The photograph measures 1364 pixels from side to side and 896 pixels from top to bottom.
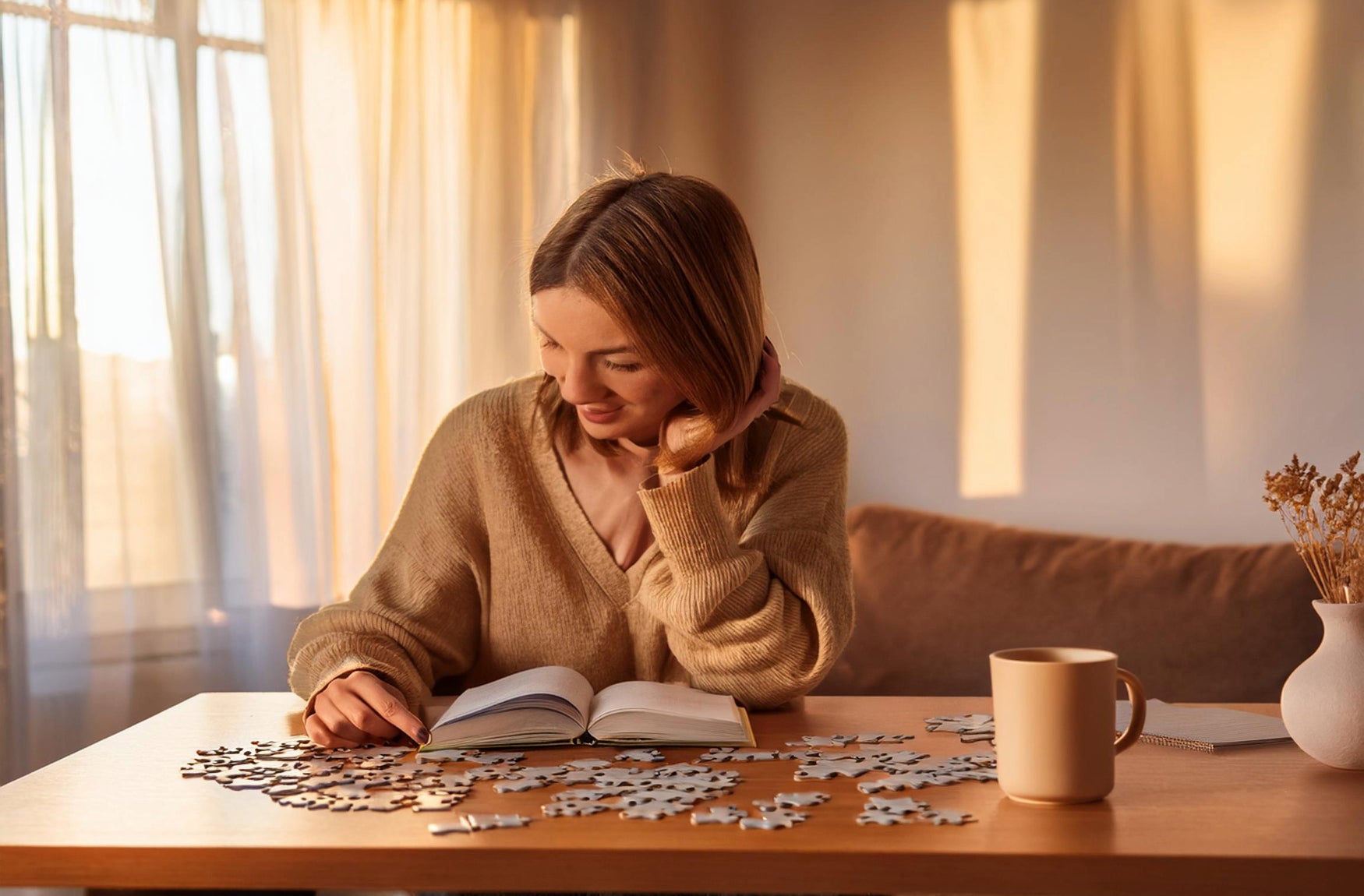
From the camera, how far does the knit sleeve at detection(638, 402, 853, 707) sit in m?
1.60

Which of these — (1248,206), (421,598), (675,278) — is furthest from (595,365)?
(1248,206)

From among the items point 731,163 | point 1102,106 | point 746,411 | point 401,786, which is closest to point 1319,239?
point 1102,106

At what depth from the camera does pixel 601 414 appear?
1746 mm

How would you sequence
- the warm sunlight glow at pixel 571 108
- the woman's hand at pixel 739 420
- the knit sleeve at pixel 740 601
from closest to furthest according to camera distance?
the knit sleeve at pixel 740 601 → the woman's hand at pixel 739 420 → the warm sunlight glow at pixel 571 108

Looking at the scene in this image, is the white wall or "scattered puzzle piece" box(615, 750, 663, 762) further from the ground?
the white wall

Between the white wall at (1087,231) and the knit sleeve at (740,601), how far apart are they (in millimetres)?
1766

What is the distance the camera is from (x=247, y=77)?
3189 mm

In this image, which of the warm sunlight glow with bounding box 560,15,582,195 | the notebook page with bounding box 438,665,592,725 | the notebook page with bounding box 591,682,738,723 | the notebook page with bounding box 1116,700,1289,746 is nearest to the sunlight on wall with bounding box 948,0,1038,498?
the warm sunlight glow with bounding box 560,15,582,195

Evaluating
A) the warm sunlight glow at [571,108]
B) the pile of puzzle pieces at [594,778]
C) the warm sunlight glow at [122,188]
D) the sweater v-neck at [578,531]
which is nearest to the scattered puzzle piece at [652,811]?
the pile of puzzle pieces at [594,778]

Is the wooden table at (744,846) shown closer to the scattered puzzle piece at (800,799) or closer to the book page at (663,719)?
the scattered puzzle piece at (800,799)

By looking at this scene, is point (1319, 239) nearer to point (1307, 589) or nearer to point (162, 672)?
point (1307, 589)

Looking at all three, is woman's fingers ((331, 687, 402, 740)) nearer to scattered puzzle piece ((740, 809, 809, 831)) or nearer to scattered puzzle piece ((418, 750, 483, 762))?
scattered puzzle piece ((418, 750, 483, 762))

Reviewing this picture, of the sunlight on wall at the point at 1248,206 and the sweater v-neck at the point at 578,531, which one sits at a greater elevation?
the sunlight on wall at the point at 1248,206

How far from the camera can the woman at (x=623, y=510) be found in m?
1.61
